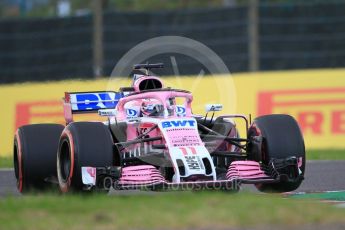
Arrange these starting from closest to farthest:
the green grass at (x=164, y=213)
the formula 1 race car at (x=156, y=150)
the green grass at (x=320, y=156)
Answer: the green grass at (x=164, y=213) → the formula 1 race car at (x=156, y=150) → the green grass at (x=320, y=156)

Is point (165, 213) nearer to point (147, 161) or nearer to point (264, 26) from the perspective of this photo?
point (147, 161)

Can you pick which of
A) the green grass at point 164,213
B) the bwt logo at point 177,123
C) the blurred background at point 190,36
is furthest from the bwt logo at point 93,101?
the blurred background at point 190,36

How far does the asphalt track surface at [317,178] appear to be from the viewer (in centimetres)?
1234

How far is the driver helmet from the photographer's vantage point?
38.8ft

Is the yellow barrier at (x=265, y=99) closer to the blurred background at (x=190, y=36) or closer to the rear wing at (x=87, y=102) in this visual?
the blurred background at (x=190, y=36)

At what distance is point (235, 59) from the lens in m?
19.7

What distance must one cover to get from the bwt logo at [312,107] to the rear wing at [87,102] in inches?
243

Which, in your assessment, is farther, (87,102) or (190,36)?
(190,36)

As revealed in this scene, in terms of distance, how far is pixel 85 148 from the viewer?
1064cm

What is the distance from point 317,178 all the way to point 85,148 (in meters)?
4.07

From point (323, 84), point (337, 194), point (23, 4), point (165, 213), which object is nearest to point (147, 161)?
A: point (337, 194)

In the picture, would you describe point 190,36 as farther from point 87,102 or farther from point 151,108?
point 151,108

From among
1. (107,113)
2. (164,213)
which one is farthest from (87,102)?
(164,213)

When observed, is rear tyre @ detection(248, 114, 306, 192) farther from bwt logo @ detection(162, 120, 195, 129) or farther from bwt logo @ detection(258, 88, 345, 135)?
bwt logo @ detection(258, 88, 345, 135)
